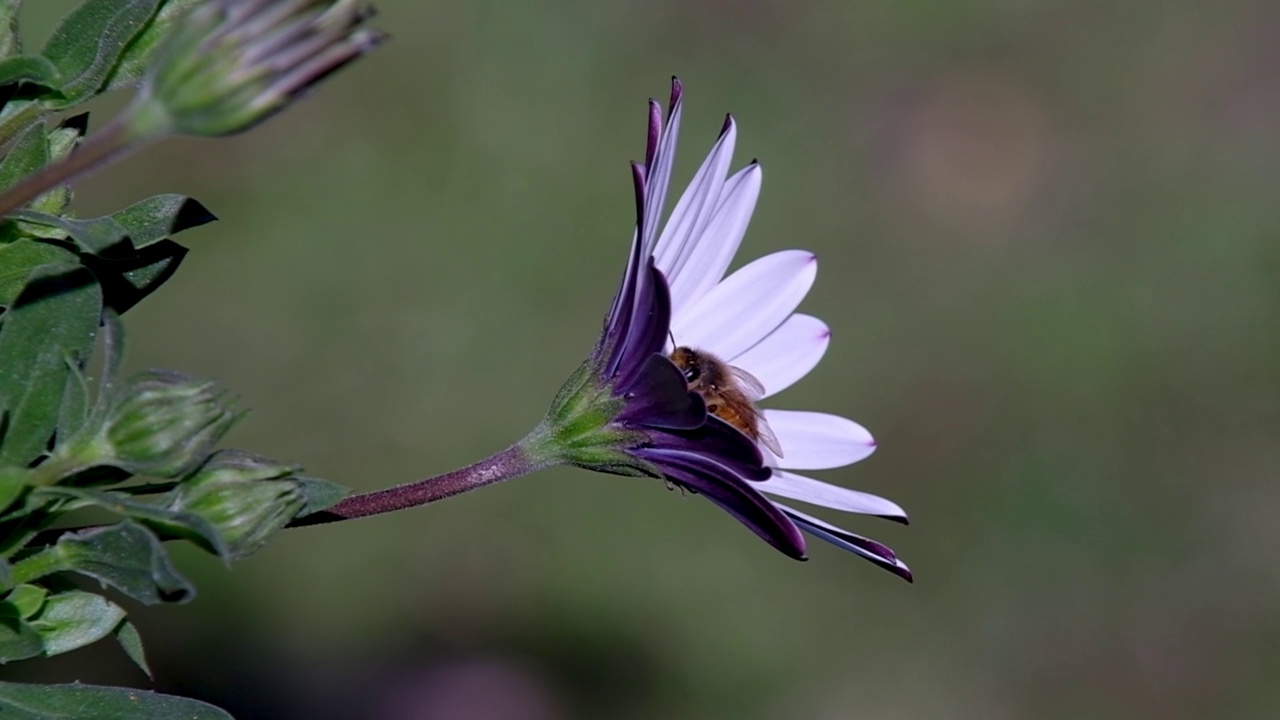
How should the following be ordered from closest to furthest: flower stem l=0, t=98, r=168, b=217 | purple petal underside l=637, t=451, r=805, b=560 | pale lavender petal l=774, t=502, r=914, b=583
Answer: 1. flower stem l=0, t=98, r=168, b=217
2. purple petal underside l=637, t=451, r=805, b=560
3. pale lavender petal l=774, t=502, r=914, b=583

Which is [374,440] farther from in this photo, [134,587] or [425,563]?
[134,587]

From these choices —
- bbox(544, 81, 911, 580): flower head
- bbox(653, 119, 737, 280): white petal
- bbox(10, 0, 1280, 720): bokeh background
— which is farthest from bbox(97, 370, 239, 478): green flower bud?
bbox(10, 0, 1280, 720): bokeh background

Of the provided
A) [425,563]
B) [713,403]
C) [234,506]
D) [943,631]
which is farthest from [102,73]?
[943,631]

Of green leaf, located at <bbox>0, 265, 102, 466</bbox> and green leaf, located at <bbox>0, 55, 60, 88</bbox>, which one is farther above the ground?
green leaf, located at <bbox>0, 55, 60, 88</bbox>

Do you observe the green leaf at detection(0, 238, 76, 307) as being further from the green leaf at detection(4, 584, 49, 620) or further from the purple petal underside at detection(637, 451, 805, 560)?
the purple petal underside at detection(637, 451, 805, 560)

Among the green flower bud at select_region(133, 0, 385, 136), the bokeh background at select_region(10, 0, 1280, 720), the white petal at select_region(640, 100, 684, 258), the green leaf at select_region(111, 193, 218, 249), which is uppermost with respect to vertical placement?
the green flower bud at select_region(133, 0, 385, 136)

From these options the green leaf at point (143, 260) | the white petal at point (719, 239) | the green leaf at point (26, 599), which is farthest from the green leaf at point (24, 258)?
the white petal at point (719, 239)

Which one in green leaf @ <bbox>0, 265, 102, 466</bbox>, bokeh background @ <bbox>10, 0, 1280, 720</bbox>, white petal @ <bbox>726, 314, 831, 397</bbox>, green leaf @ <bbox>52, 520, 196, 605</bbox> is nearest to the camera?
green leaf @ <bbox>52, 520, 196, 605</bbox>

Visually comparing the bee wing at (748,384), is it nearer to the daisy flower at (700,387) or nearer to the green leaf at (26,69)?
the daisy flower at (700,387)

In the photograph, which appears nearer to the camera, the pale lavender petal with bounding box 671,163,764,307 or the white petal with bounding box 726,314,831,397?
the pale lavender petal with bounding box 671,163,764,307
